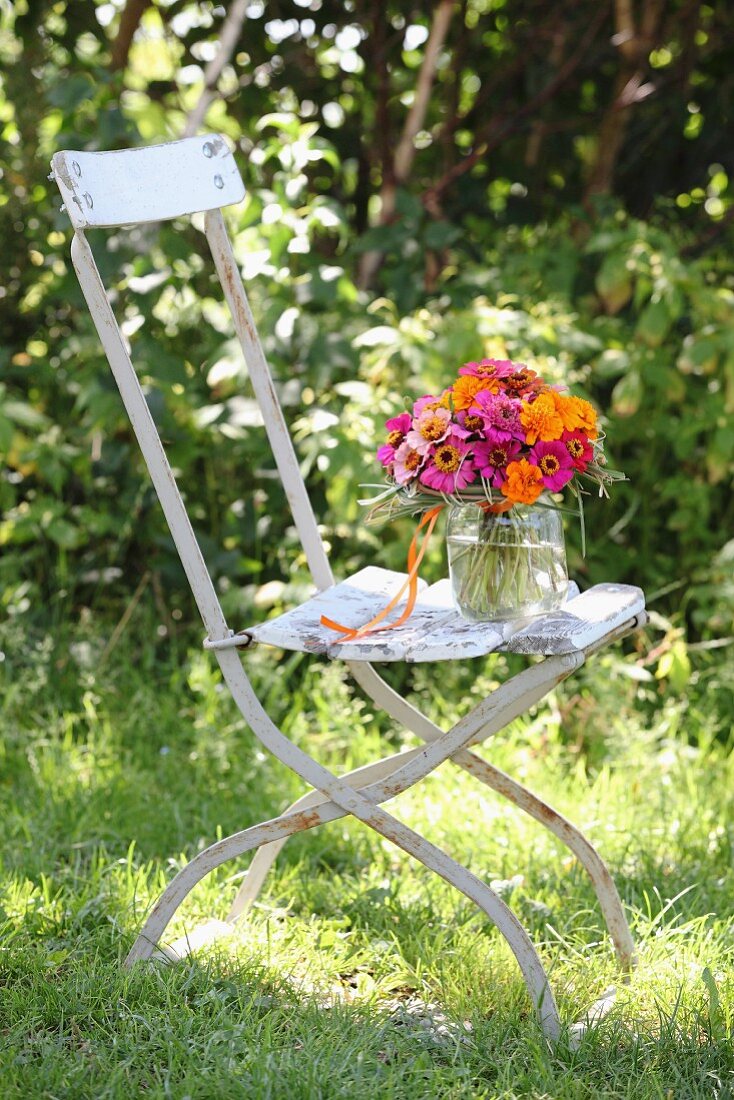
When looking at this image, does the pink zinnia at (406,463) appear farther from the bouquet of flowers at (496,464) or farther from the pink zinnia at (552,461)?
the pink zinnia at (552,461)

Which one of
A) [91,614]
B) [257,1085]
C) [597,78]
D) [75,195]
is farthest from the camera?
[597,78]

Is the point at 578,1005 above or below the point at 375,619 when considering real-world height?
below

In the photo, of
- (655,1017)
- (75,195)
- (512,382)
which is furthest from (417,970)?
(75,195)

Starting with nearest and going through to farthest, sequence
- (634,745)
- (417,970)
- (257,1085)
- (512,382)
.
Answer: (257,1085) → (512,382) → (417,970) → (634,745)

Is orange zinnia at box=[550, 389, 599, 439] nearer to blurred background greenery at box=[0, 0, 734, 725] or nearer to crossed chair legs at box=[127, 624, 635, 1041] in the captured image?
crossed chair legs at box=[127, 624, 635, 1041]

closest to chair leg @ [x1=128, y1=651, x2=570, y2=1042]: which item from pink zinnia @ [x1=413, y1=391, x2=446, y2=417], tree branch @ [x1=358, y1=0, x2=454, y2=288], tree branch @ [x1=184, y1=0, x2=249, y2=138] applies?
pink zinnia @ [x1=413, y1=391, x2=446, y2=417]

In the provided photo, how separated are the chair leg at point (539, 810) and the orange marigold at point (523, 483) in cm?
45

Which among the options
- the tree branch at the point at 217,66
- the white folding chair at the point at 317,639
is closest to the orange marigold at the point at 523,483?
the white folding chair at the point at 317,639

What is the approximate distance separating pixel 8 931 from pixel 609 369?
6.92 feet

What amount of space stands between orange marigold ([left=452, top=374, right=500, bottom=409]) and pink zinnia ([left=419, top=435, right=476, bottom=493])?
0.07 m

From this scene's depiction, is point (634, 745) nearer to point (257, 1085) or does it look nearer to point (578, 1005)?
point (578, 1005)

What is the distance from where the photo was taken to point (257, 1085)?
170 cm

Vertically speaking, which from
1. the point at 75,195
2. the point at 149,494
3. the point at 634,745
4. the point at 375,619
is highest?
the point at 75,195

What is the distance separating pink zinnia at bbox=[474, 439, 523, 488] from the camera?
183 cm
